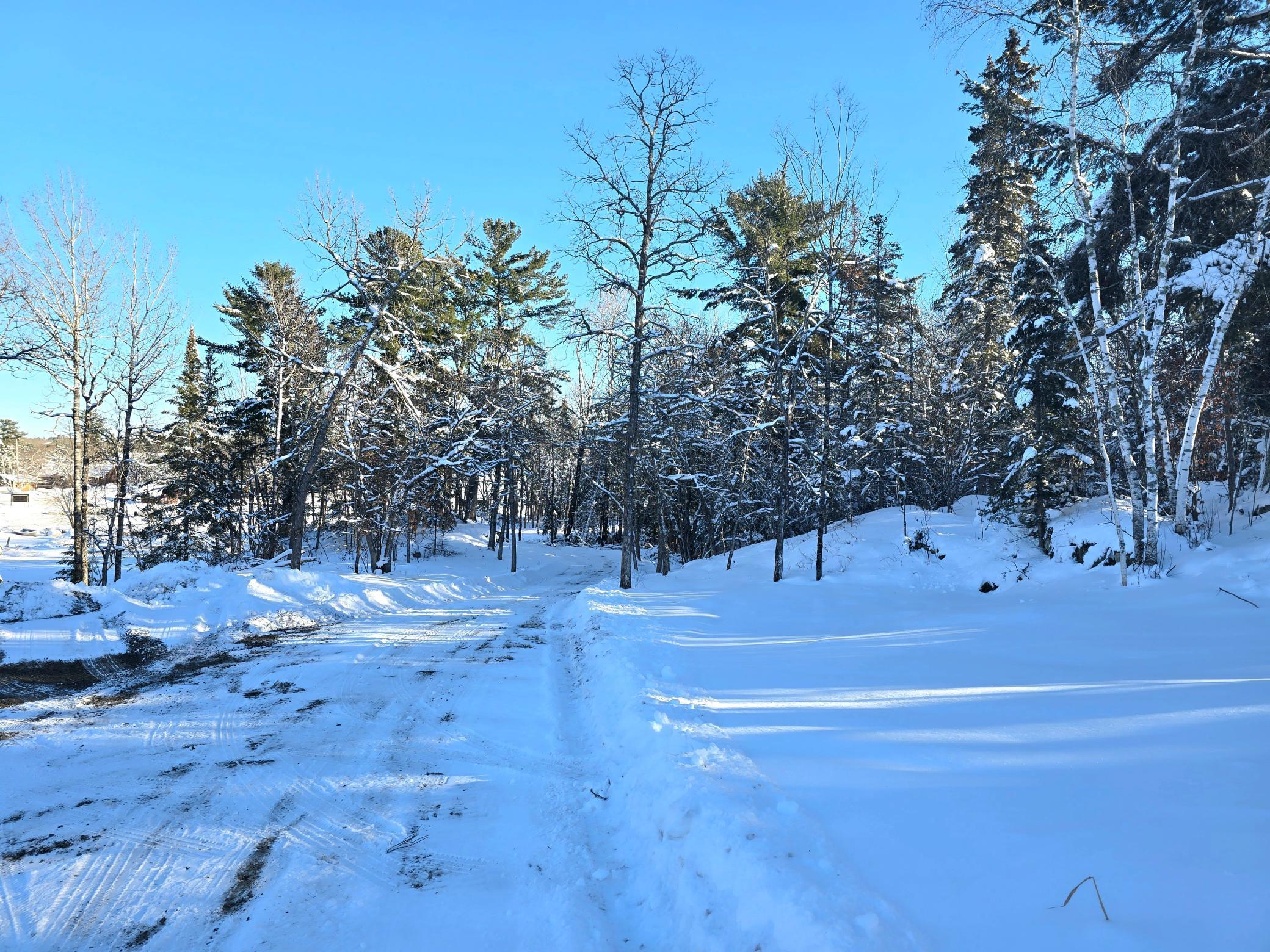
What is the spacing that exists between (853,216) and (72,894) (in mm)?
14989

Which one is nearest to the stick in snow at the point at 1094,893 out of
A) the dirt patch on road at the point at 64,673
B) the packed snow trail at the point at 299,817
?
the packed snow trail at the point at 299,817

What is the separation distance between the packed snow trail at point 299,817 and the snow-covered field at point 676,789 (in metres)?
0.02

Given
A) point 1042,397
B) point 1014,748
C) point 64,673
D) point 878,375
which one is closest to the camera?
point 1014,748

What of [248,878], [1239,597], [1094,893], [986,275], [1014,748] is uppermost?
[986,275]

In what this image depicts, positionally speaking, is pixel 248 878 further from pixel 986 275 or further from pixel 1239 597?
pixel 986 275

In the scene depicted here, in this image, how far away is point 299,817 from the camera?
4094 mm

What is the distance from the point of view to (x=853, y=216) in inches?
503

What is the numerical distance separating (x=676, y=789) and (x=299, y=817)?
8.94 ft

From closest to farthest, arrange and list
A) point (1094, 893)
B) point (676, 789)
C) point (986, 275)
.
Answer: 1. point (1094, 893)
2. point (676, 789)
3. point (986, 275)

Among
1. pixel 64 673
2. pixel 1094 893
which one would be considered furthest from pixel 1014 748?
pixel 64 673

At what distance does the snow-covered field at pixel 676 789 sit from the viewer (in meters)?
2.80

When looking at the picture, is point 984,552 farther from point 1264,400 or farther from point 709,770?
point 709,770

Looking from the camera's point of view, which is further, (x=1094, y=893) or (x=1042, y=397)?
(x=1042, y=397)

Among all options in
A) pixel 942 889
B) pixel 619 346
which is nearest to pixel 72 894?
pixel 942 889
